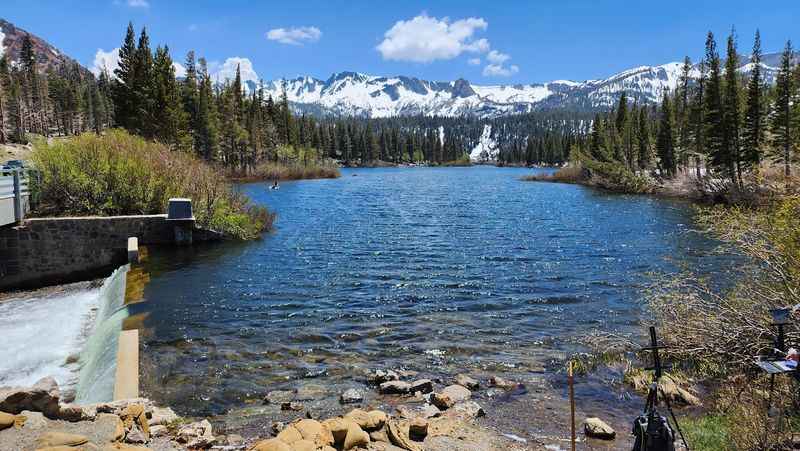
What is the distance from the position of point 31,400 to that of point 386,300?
11.6 metres

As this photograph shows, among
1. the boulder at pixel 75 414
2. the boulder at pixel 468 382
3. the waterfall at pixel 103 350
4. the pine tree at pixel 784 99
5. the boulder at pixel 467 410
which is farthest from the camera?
the pine tree at pixel 784 99

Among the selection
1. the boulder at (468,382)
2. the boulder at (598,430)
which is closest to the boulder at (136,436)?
the boulder at (468,382)

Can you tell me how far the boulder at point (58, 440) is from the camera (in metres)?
6.01

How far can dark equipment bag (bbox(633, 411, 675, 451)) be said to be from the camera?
5.23 metres

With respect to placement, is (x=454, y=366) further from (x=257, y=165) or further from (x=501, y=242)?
(x=257, y=165)

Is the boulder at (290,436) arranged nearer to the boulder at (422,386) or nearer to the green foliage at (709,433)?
the boulder at (422,386)

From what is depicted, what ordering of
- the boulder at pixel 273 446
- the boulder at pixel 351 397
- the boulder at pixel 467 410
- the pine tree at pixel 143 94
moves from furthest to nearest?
the pine tree at pixel 143 94, the boulder at pixel 351 397, the boulder at pixel 467 410, the boulder at pixel 273 446

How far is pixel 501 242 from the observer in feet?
97.6

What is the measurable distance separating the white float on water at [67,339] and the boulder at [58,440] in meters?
3.96

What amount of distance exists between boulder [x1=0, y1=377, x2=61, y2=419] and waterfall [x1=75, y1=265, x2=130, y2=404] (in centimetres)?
265

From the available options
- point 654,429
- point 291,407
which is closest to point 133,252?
point 291,407

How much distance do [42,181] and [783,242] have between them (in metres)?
27.0

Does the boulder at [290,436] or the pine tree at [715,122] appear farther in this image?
the pine tree at [715,122]

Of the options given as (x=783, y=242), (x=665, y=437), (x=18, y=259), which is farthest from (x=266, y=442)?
(x=18, y=259)
